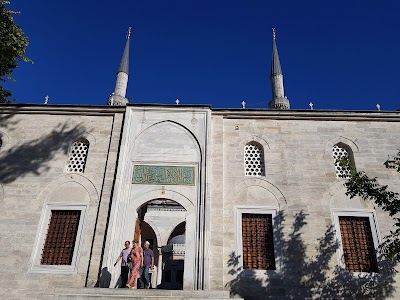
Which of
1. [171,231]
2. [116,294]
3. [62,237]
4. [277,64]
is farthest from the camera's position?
[277,64]

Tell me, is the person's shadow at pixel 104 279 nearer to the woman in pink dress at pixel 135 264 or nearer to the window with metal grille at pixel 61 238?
the woman in pink dress at pixel 135 264

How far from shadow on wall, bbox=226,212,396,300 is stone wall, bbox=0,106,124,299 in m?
3.65

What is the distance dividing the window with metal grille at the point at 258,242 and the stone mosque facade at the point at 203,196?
27mm

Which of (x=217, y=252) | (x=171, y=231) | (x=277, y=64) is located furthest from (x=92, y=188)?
(x=277, y=64)

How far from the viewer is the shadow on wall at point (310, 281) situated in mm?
7676

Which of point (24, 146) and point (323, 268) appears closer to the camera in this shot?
point (323, 268)

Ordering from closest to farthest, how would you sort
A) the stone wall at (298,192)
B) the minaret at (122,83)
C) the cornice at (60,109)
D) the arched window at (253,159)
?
the stone wall at (298,192), the arched window at (253,159), the cornice at (60,109), the minaret at (122,83)

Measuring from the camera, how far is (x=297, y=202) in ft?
28.5

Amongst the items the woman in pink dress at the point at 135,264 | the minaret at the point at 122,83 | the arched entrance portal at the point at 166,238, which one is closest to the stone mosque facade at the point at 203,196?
the woman in pink dress at the point at 135,264

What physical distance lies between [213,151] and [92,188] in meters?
3.48

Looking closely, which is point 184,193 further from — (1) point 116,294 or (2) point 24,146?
(2) point 24,146

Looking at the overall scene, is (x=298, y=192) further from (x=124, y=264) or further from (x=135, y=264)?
(x=124, y=264)

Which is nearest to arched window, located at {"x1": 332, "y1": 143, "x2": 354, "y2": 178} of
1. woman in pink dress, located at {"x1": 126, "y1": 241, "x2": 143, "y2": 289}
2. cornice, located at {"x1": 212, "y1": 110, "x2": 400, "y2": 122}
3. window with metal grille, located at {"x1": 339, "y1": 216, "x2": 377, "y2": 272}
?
cornice, located at {"x1": 212, "y1": 110, "x2": 400, "y2": 122}

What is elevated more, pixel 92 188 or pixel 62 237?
pixel 92 188
